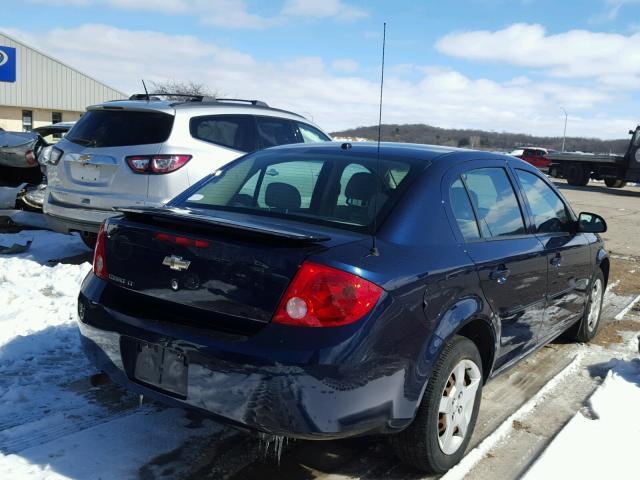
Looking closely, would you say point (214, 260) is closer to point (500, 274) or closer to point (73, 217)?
point (500, 274)

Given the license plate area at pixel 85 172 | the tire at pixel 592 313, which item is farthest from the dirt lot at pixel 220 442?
the license plate area at pixel 85 172

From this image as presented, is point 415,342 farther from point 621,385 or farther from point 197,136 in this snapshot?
point 197,136

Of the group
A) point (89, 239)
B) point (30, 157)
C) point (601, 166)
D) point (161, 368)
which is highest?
point (601, 166)

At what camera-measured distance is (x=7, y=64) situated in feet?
114

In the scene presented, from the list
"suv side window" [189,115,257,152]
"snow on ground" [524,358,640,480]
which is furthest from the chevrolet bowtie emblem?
"suv side window" [189,115,257,152]

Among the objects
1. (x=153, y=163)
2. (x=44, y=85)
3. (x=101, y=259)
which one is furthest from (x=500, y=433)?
(x=44, y=85)

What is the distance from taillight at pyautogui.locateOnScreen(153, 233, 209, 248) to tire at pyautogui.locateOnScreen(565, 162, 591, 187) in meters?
30.6

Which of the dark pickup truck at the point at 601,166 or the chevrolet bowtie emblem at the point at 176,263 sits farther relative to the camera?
the dark pickup truck at the point at 601,166

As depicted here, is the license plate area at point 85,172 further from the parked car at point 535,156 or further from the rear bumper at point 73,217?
the parked car at point 535,156

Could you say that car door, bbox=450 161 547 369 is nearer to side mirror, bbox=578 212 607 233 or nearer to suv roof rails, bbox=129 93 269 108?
side mirror, bbox=578 212 607 233

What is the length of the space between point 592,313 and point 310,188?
312 centimetres

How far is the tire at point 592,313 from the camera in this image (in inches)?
200

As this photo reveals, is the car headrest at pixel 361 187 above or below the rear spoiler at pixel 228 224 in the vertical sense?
above

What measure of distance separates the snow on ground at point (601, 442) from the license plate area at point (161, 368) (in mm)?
1714
